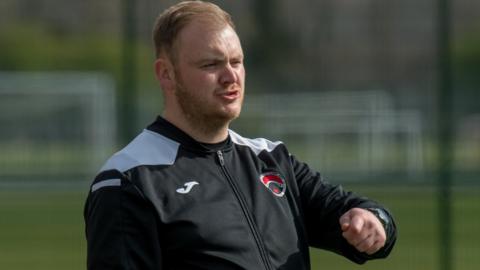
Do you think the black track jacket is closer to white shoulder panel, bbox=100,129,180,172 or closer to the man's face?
white shoulder panel, bbox=100,129,180,172

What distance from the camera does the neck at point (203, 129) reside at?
11.1ft

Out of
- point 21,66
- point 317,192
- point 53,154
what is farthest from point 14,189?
point 317,192

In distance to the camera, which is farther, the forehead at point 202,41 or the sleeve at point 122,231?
the forehead at point 202,41

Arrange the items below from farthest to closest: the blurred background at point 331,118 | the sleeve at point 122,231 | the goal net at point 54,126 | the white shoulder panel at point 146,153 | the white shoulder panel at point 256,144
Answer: the goal net at point 54,126
the blurred background at point 331,118
the white shoulder panel at point 256,144
the white shoulder panel at point 146,153
the sleeve at point 122,231

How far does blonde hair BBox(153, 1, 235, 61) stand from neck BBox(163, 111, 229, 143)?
19cm

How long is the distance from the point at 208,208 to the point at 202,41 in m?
0.48

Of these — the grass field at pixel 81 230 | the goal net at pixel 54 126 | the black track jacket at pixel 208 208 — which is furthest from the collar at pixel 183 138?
the goal net at pixel 54 126

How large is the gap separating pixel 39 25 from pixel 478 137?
7046 millimetres

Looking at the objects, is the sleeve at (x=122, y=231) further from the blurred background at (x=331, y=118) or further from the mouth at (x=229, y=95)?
the blurred background at (x=331, y=118)

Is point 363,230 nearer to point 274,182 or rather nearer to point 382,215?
point 382,215

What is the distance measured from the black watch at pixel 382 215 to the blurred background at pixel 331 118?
490 cm

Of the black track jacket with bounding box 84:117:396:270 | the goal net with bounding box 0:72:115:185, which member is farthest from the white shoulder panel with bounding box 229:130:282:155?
the goal net with bounding box 0:72:115:185

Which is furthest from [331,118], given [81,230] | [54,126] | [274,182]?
[274,182]

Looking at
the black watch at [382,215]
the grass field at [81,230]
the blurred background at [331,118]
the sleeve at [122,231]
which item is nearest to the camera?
the sleeve at [122,231]
